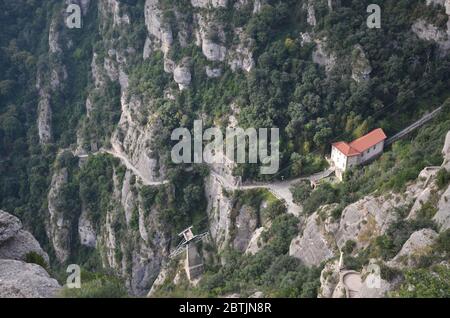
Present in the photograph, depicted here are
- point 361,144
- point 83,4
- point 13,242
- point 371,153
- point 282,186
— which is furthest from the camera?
point 83,4

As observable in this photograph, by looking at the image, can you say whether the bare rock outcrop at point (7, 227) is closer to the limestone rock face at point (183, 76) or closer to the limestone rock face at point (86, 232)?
the limestone rock face at point (183, 76)

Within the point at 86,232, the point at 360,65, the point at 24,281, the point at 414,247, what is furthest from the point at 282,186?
the point at 24,281

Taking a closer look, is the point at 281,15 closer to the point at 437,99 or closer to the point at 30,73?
the point at 437,99

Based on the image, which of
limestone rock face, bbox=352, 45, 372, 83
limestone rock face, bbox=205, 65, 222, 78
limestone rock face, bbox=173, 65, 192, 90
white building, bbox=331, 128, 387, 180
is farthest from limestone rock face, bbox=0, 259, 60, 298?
limestone rock face, bbox=173, 65, 192, 90

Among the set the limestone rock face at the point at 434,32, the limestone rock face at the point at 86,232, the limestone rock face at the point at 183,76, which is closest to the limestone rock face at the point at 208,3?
the limestone rock face at the point at 183,76

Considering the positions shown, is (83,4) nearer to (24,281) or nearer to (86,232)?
(86,232)
